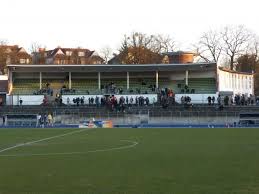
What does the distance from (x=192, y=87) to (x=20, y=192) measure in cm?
6163

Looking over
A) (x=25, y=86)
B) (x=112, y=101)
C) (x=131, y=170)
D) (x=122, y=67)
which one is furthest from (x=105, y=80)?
(x=131, y=170)

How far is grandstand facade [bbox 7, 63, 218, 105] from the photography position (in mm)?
71312

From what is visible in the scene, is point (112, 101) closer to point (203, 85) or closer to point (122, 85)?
point (122, 85)

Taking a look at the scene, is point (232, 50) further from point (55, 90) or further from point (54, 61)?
point (54, 61)

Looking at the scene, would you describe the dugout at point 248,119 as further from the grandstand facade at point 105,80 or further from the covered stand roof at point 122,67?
the covered stand roof at point 122,67

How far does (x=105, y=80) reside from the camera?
77.0 m

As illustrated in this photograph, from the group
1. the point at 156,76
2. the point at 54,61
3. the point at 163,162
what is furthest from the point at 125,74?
the point at 54,61

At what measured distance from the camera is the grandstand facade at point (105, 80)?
7131 centimetres

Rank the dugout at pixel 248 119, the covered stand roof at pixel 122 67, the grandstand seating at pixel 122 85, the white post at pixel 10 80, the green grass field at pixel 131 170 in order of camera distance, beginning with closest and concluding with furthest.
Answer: the green grass field at pixel 131 170 < the dugout at pixel 248 119 < the grandstand seating at pixel 122 85 < the covered stand roof at pixel 122 67 < the white post at pixel 10 80

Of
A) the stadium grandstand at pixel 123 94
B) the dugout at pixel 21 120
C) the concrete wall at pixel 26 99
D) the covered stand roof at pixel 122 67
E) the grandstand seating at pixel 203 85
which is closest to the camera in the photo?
the dugout at pixel 21 120

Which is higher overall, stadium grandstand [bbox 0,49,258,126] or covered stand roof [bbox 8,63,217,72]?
covered stand roof [bbox 8,63,217,72]

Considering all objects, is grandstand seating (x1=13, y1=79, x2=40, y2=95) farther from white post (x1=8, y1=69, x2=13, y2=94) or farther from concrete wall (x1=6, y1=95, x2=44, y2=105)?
concrete wall (x1=6, y1=95, x2=44, y2=105)

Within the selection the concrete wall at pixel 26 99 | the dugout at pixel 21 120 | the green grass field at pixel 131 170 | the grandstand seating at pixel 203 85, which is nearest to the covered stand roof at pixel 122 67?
the grandstand seating at pixel 203 85

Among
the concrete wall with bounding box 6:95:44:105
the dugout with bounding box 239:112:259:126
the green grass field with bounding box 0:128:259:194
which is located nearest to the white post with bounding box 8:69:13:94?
the concrete wall with bounding box 6:95:44:105
